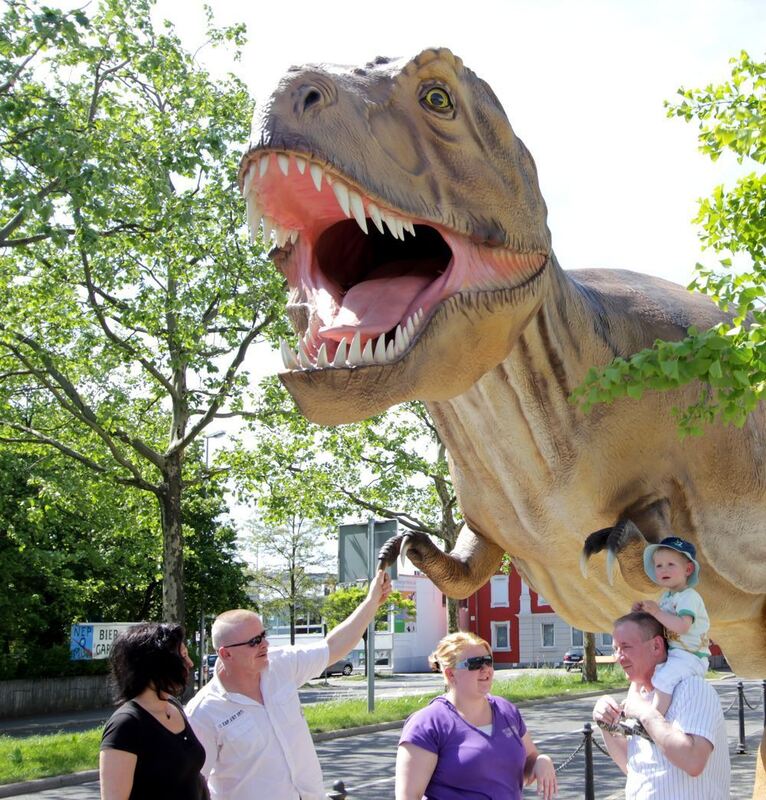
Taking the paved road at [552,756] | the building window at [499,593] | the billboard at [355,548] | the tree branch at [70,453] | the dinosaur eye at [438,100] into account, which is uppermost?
the tree branch at [70,453]

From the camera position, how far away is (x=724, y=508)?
3502 mm

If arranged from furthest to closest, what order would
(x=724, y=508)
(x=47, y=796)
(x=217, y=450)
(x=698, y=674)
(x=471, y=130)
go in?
(x=217, y=450)
(x=47, y=796)
(x=724, y=508)
(x=471, y=130)
(x=698, y=674)

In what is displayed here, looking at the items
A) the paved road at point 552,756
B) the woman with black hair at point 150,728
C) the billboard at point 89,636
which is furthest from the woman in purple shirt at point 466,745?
the billboard at point 89,636

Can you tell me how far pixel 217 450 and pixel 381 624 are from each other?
37.0 m

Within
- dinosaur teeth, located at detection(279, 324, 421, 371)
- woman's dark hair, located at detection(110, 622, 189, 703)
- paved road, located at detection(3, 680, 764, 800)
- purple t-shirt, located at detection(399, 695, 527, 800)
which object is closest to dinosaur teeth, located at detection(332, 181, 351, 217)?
dinosaur teeth, located at detection(279, 324, 421, 371)

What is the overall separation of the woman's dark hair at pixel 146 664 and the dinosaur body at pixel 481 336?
0.96 m

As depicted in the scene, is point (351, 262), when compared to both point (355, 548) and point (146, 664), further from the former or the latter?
point (355, 548)

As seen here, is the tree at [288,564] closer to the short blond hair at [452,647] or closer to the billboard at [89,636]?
the billboard at [89,636]

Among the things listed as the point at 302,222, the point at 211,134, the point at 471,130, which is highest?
the point at 211,134

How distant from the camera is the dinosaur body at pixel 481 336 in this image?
8.73ft

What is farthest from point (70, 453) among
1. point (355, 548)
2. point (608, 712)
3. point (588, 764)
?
point (608, 712)

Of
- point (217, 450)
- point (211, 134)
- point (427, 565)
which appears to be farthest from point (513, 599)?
point (427, 565)

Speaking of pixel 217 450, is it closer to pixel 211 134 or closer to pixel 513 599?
pixel 211 134

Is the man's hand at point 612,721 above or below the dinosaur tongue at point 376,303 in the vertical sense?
below
